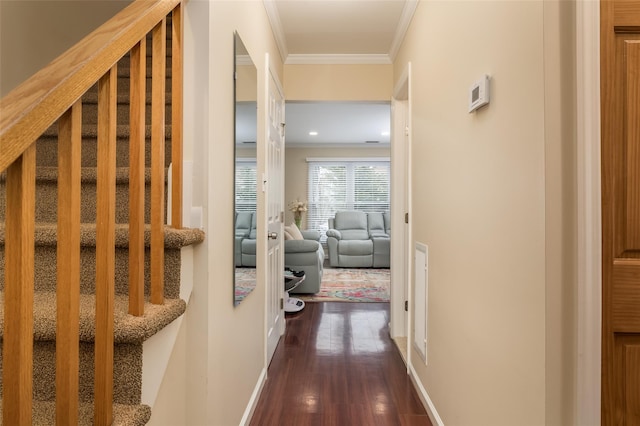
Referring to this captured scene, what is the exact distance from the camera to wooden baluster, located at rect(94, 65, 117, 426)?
827 mm

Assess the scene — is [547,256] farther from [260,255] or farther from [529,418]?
[260,255]

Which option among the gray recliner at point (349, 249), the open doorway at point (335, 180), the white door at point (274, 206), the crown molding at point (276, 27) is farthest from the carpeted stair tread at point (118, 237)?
the open doorway at point (335, 180)

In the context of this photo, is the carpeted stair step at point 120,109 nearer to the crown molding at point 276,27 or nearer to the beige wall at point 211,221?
the beige wall at point 211,221

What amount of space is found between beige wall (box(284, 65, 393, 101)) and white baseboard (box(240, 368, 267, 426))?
2340mm

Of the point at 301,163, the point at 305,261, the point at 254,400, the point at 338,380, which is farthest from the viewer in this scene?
the point at 301,163

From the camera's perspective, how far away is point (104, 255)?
829mm

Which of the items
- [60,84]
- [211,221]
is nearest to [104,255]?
[60,84]

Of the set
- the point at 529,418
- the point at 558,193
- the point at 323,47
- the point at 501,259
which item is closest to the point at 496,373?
the point at 529,418

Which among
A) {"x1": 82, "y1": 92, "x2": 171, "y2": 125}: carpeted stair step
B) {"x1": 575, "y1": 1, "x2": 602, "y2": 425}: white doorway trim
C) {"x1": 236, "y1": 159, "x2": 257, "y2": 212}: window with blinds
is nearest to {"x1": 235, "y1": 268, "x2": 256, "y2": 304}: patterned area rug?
{"x1": 236, "y1": 159, "x2": 257, "y2": 212}: window with blinds

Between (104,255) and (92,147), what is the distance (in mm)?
1012

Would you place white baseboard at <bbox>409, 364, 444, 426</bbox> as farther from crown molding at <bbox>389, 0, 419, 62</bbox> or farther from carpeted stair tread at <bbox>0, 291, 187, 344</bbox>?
crown molding at <bbox>389, 0, 419, 62</bbox>

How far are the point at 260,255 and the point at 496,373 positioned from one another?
1.39 metres

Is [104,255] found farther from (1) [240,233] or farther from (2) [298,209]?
(2) [298,209]

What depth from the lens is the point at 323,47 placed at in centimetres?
312
